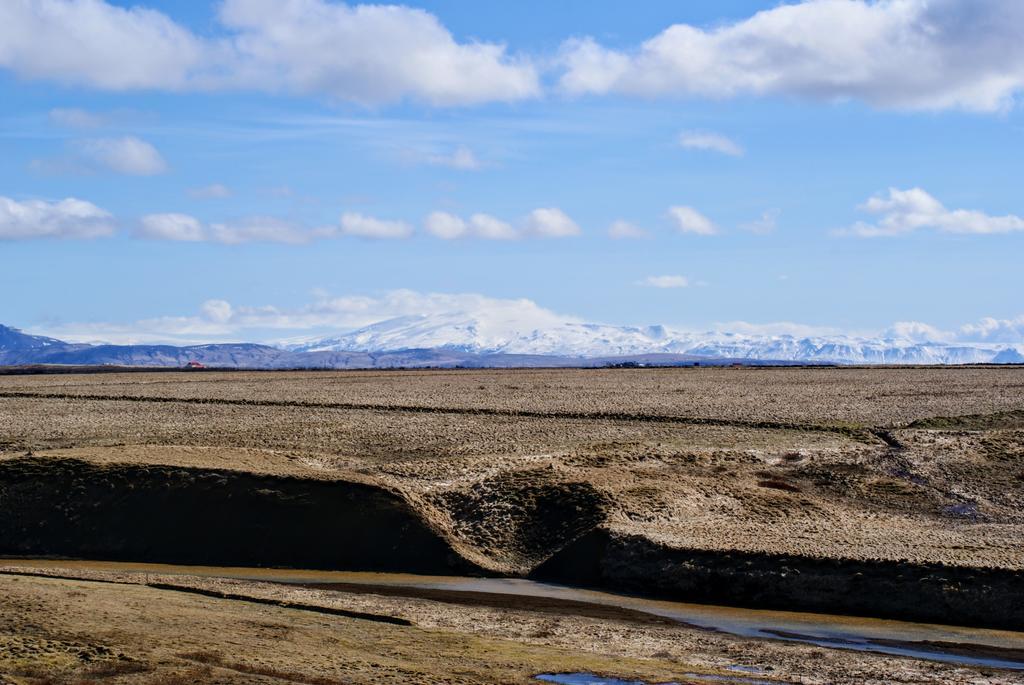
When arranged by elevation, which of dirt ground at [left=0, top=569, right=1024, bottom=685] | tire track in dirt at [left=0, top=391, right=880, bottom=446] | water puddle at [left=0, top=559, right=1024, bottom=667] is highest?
tire track in dirt at [left=0, top=391, right=880, bottom=446]

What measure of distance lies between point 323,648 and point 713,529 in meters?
9.30

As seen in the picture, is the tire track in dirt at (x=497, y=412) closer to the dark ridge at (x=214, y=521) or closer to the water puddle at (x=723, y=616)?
the dark ridge at (x=214, y=521)

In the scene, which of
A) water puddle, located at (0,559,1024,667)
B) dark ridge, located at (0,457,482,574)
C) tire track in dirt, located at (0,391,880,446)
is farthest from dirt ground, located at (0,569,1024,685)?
tire track in dirt, located at (0,391,880,446)

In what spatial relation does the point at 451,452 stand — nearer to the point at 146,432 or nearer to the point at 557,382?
the point at 146,432

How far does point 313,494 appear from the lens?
78.7 ft

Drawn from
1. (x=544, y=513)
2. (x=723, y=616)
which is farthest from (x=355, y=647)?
(x=544, y=513)

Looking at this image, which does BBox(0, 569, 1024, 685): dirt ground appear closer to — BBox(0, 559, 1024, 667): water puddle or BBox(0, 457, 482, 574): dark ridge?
BBox(0, 559, 1024, 667): water puddle

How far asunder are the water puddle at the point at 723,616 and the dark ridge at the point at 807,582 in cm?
33

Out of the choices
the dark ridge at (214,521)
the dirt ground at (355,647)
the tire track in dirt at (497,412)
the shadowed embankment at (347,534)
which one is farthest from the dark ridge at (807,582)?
the tire track in dirt at (497,412)

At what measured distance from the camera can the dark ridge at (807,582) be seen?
18.2m

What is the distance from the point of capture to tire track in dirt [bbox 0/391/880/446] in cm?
3228

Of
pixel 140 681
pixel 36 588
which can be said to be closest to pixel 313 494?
pixel 36 588

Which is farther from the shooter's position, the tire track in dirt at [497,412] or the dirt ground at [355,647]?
the tire track in dirt at [497,412]

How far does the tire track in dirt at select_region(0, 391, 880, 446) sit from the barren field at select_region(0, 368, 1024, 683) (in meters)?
0.22
